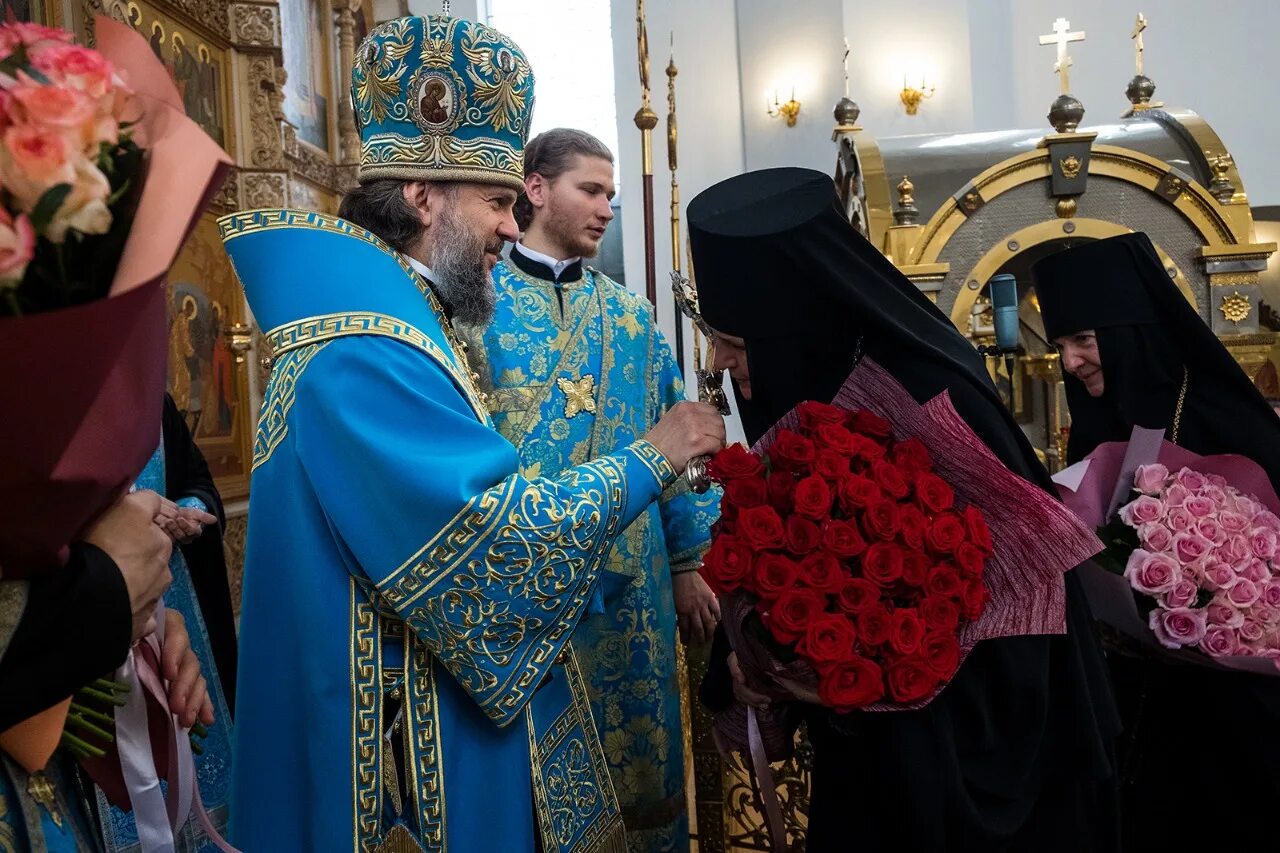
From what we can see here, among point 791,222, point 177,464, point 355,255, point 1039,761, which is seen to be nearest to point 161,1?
point 177,464

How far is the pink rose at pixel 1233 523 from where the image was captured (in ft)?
7.30

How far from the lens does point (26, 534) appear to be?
1.11 m

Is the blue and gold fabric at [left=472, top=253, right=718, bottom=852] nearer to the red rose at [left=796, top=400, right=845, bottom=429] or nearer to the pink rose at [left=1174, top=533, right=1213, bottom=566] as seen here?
the red rose at [left=796, top=400, right=845, bottom=429]

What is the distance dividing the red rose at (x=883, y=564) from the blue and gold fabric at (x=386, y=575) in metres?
0.46

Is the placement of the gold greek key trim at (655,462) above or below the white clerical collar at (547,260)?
below

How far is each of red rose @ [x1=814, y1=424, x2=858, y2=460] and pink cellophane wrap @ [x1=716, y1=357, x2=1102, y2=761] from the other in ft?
0.53

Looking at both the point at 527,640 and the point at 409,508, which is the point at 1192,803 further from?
the point at 409,508

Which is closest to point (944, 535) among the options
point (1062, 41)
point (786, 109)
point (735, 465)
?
point (735, 465)

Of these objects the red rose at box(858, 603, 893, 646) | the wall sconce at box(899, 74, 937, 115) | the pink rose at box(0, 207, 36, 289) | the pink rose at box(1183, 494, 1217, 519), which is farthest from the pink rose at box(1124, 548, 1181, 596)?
the wall sconce at box(899, 74, 937, 115)

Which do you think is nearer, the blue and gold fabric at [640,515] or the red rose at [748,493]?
the red rose at [748,493]

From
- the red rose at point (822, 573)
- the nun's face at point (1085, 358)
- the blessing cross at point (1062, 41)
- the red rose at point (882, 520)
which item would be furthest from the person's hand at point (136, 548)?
the blessing cross at point (1062, 41)

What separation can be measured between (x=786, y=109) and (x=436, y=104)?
903 centimetres

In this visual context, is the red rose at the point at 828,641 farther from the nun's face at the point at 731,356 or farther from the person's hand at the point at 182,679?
the person's hand at the point at 182,679

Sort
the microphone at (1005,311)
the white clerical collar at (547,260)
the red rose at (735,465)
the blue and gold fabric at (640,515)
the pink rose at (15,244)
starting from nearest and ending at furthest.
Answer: the pink rose at (15,244) < the red rose at (735,465) < the blue and gold fabric at (640,515) < the microphone at (1005,311) < the white clerical collar at (547,260)
